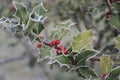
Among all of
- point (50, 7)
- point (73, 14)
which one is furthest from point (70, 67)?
point (50, 7)

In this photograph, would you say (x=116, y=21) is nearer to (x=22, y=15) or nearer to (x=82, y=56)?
(x=82, y=56)

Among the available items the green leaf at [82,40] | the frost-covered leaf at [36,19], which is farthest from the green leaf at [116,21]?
the frost-covered leaf at [36,19]

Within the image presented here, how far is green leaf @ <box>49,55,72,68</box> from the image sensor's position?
3.31 ft

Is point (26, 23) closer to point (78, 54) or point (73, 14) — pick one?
point (78, 54)

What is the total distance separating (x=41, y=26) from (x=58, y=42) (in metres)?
0.08

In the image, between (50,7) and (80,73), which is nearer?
(80,73)

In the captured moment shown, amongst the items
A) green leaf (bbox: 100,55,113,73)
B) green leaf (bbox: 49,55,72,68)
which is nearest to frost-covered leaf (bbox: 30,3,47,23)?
green leaf (bbox: 49,55,72,68)

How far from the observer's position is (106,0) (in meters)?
1.35

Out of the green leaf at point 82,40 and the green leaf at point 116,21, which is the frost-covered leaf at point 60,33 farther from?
the green leaf at point 116,21

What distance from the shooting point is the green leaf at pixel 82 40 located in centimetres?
104

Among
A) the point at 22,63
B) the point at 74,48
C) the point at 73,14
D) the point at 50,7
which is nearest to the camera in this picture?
the point at 74,48

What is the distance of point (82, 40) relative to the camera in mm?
1058

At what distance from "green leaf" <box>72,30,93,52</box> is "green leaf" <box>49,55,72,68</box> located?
0.04 metres

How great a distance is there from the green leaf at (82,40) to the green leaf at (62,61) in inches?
1.6
